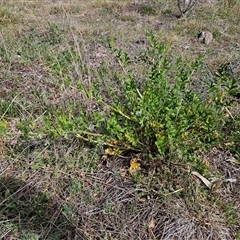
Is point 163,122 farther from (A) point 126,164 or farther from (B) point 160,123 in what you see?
(A) point 126,164

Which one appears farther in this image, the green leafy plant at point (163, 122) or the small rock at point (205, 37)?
the small rock at point (205, 37)

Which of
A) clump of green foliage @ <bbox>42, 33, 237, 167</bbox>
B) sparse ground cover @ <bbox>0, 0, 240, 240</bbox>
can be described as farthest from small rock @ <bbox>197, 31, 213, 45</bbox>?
clump of green foliage @ <bbox>42, 33, 237, 167</bbox>

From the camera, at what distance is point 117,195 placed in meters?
1.71

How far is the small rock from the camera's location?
3656 millimetres

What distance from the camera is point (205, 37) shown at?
145 inches

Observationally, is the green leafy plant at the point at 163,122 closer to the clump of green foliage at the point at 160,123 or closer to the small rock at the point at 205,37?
the clump of green foliage at the point at 160,123

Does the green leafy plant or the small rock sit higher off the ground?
the green leafy plant

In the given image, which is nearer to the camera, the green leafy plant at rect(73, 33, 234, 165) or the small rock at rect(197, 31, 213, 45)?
the green leafy plant at rect(73, 33, 234, 165)

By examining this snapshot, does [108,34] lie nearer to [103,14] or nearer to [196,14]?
[103,14]

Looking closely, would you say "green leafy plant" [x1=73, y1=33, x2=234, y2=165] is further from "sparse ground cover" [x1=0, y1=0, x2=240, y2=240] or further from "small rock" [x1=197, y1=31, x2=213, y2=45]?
"small rock" [x1=197, y1=31, x2=213, y2=45]

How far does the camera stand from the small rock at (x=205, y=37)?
12.0 feet

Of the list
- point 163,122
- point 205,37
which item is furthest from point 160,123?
point 205,37

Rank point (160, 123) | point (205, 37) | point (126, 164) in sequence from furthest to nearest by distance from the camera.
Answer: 1. point (205, 37)
2. point (126, 164)
3. point (160, 123)

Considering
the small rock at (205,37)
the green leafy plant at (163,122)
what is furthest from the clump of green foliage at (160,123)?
the small rock at (205,37)
